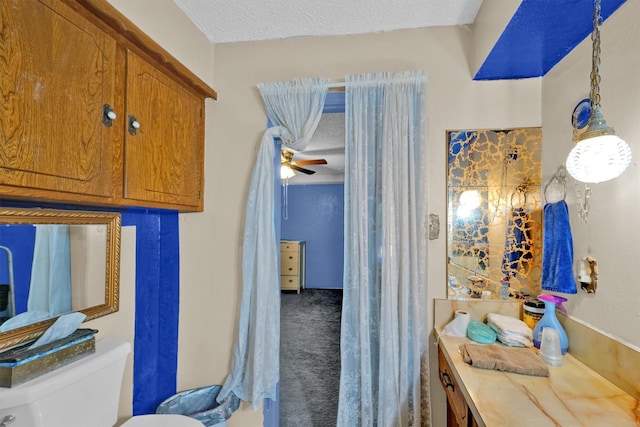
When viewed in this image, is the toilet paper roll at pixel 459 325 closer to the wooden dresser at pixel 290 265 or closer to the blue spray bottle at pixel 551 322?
the blue spray bottle at pixel 551 322

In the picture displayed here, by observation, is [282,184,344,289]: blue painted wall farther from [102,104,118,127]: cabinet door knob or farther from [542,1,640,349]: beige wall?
[102,104,118,127]: cabinet door knob

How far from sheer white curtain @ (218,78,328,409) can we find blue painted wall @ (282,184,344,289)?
440 centimetres

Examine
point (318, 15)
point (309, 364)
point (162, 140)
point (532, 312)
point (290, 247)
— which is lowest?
point (309, 364)

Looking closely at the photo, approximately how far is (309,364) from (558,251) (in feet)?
7.71

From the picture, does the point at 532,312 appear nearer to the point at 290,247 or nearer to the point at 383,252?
the point at 383,252

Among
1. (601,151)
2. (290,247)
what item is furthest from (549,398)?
(290,247)

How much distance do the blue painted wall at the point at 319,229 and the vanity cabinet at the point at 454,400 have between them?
15.0ft

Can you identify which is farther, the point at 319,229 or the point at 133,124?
the point at 319,229

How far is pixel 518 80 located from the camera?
1574 mm

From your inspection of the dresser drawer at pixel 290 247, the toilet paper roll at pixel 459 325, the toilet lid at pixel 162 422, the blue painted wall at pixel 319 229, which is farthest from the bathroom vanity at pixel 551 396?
the blue painted wall at pixel 319 229

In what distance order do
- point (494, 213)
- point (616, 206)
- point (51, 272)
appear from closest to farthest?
point (616, 206) < point (51, 272) < point (494, 213)

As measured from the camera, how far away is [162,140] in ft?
4.66

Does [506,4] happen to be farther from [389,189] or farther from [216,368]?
[216,368]

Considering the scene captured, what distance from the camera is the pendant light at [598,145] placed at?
0.94 m
